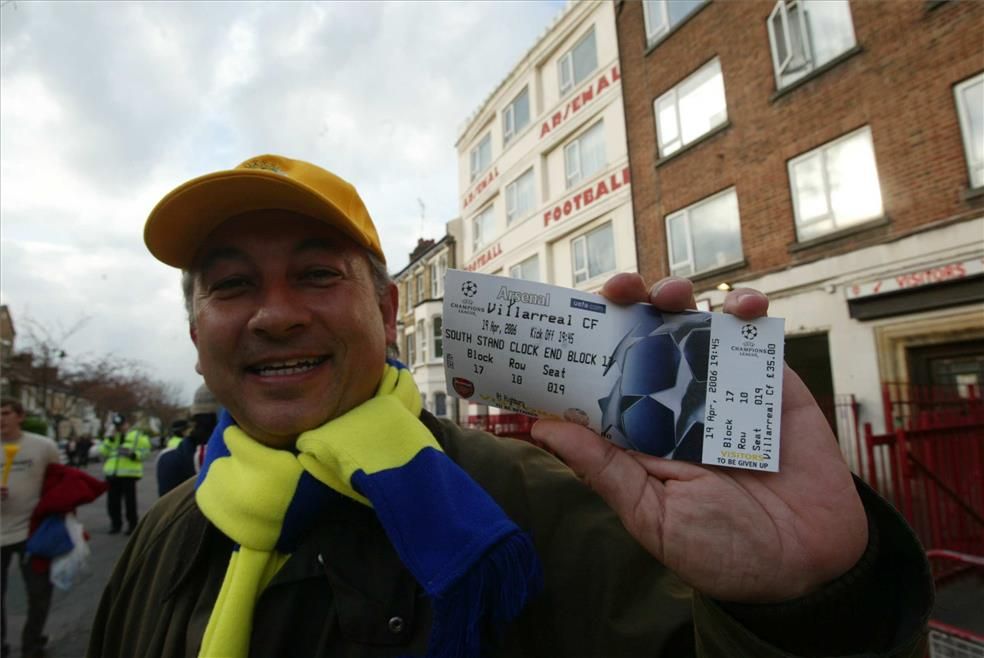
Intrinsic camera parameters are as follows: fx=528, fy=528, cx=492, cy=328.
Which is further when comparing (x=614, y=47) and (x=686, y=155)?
(x=614, y=47)

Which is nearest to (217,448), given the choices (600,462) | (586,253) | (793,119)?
(600,462)

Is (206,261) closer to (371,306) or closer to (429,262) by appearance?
(371,306)

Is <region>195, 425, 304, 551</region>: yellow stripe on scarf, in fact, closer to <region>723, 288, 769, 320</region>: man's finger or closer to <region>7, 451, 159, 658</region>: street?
<region>723, 288, 769, 320</region>: man's finger

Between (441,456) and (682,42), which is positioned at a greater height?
(682,42)

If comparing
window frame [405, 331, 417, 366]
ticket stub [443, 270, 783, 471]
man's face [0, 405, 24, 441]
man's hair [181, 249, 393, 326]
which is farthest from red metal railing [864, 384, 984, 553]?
window frame [405, 331, 417, 366]

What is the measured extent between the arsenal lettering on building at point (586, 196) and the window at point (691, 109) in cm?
137

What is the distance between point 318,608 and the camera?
4.22 ft

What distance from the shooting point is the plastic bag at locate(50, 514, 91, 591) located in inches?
160

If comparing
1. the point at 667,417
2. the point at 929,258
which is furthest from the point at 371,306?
the point at 929,258

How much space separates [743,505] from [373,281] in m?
1.22

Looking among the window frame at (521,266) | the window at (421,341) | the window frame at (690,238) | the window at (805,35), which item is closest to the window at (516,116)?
the window frame at (521,266)

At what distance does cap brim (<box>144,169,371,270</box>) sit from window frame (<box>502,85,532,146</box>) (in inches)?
683

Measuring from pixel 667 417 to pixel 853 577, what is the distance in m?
0.41

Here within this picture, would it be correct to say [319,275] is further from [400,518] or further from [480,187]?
[480,187]
